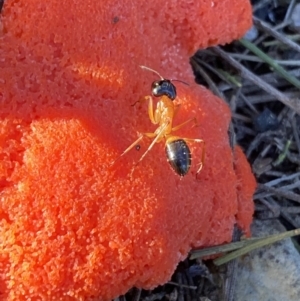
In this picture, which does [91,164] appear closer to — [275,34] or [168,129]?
[168,129]

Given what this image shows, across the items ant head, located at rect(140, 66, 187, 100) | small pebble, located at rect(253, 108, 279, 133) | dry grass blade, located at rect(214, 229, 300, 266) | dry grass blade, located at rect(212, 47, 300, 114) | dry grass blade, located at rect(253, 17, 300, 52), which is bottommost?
dry grass blade, located at rect(214, 229, 300, 266)

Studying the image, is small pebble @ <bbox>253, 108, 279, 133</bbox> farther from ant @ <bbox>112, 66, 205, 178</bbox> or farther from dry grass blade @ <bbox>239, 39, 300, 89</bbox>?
ant @ <bbox>112, 66, 205, 178</bbox>

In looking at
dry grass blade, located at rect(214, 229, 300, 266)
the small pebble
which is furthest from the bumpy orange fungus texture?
the small pebble

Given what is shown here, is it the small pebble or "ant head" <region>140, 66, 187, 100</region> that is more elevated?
"ant head" <region>140, 66, 187, 100</region>

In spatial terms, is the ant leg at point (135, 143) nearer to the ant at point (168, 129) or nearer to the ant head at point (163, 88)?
the ant at point (168, 129)

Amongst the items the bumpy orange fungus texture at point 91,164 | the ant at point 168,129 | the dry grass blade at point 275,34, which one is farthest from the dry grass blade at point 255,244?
the dry grass blade at point 275,34

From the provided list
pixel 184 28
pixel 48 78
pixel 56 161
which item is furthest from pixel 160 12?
pixel 56 161

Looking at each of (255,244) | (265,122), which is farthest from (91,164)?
(265,122)
